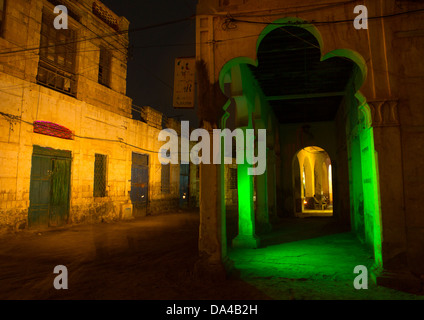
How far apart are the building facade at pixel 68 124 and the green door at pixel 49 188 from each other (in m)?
A: 0.04

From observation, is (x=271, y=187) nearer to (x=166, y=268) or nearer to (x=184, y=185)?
(x=166, y=268)

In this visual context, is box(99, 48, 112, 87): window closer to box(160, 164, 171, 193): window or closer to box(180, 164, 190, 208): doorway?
box(160, 164, 171, 193): window

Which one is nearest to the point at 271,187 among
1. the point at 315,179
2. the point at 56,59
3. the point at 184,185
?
the point at 184,185

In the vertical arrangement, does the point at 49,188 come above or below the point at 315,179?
below

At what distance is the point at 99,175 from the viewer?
13820 mm

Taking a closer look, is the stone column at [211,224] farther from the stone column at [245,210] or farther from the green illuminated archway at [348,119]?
the stone column at [245,210]

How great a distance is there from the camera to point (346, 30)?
5.11m

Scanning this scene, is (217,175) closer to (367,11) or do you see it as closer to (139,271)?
(139,271)

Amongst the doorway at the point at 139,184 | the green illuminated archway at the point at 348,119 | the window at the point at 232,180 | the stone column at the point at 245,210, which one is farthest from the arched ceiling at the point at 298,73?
the window at the point at 232,180

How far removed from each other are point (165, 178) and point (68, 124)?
8.19 metres

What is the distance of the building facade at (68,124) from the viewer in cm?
995

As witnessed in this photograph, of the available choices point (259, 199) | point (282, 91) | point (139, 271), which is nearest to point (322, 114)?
point (282, 91)

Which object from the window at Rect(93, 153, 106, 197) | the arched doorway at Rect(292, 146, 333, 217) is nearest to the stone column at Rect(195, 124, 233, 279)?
the window at Rect(93, 153, 106, 197)

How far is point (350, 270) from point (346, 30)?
4643 mm
